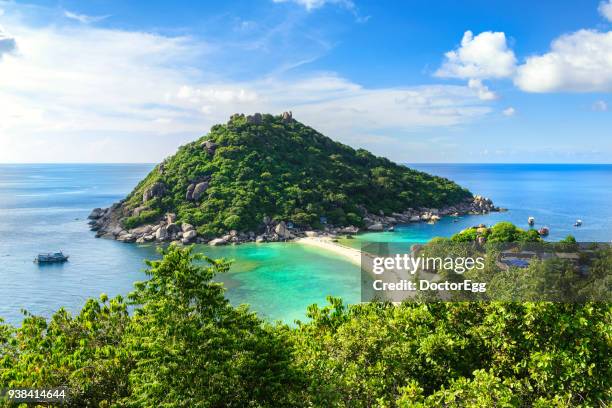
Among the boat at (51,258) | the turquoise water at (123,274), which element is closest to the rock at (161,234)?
the turquoise water at (123,274)

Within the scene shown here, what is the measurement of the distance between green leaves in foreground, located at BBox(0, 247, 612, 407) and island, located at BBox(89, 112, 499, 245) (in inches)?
1872

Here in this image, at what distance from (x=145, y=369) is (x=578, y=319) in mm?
10070

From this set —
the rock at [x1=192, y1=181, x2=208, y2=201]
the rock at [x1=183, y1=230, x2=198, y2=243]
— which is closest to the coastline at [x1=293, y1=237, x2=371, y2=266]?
the rock at [x1=183, y1=230, x2=198, y2=243]

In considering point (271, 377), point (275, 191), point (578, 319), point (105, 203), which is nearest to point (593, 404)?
point (578, 319)

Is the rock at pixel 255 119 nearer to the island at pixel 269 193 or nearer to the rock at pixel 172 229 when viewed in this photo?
the island at pixel 269 193

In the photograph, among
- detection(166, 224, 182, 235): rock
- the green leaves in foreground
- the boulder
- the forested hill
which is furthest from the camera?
the boulder

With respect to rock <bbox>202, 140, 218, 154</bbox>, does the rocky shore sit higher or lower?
lower

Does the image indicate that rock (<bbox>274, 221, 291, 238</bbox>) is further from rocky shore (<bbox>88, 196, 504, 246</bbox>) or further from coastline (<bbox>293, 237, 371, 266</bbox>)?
coastline (<bbox>293, 237, 371, 266</bbox>)

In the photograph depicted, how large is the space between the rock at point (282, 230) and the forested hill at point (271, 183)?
2.20m

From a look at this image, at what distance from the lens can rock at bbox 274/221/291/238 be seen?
61.9m

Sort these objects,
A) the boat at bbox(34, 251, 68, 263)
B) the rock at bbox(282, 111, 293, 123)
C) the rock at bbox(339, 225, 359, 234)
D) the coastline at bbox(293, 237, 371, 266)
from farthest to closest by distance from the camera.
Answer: the rock at bbox(282, 111, 293, 123) < the rock at bbox(339, 225, 359, 234) < the coastline at bbox(293, 237, 371, 266) < the boat at bbox(34, 251, 68, 263)

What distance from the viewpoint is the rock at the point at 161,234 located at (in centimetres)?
5962

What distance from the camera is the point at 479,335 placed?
38.2ft

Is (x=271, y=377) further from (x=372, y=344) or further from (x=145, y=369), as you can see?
(x=372, y=344)
